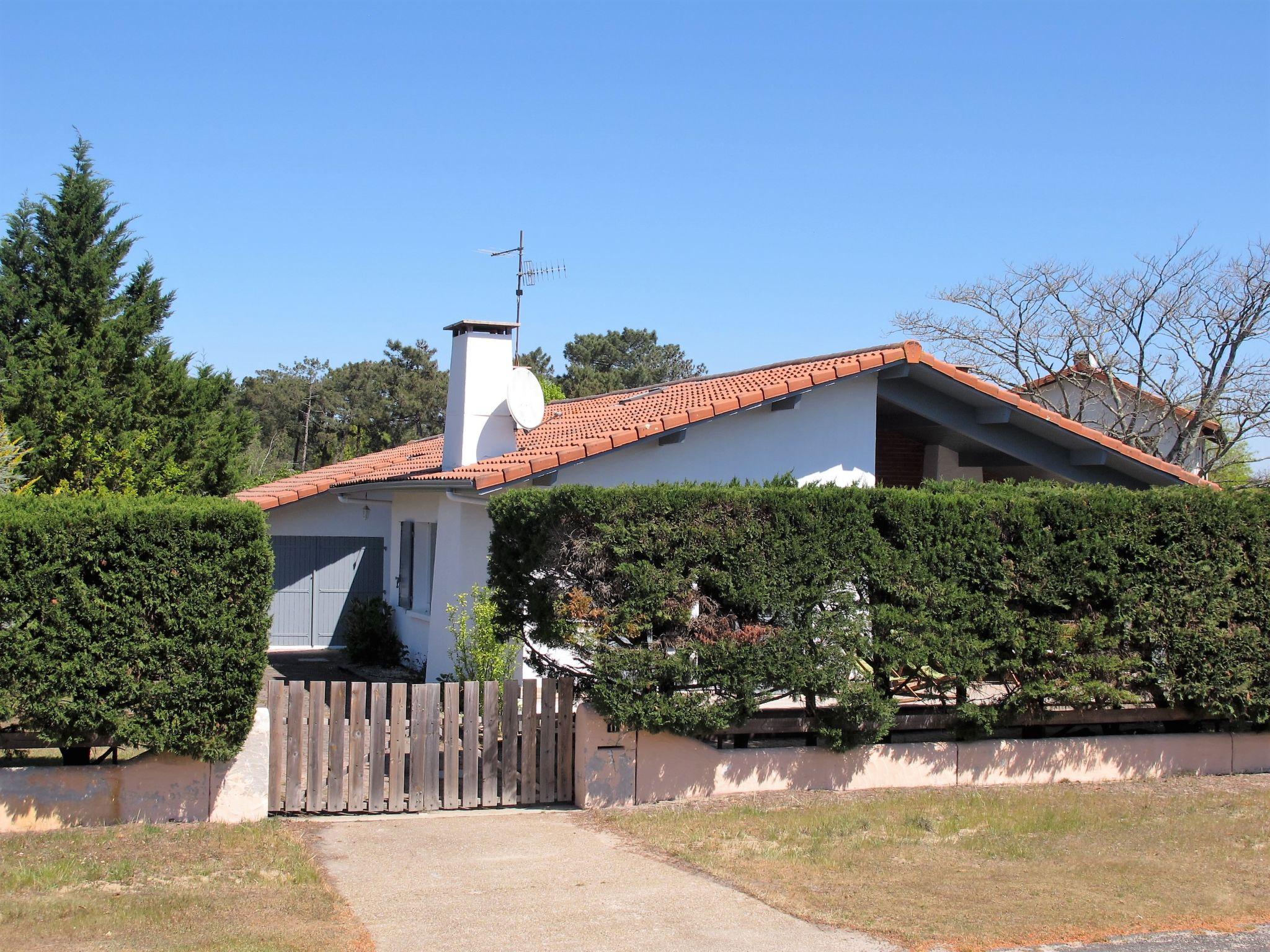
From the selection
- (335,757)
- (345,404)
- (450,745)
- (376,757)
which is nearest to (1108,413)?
(450,745)

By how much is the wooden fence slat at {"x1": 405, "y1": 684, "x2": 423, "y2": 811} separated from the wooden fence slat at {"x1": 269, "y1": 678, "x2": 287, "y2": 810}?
945mm

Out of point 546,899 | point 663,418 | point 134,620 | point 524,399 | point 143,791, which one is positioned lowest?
point 546,899

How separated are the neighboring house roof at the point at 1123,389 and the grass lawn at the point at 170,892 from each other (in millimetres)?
27175

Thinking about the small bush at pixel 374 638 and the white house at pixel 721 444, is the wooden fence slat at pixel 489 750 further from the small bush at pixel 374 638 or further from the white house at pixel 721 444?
the small bush at pixel 374 638

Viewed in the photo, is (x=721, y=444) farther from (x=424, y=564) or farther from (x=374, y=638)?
(x=374, y=638)

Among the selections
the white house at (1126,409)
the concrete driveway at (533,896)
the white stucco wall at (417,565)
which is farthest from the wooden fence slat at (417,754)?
the white house at (1126,409)

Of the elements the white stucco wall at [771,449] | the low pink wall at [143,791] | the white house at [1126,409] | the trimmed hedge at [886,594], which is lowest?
the low pink wall at [143,791]

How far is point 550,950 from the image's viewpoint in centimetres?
584

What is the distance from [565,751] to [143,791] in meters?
3.18

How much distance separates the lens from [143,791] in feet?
26.6

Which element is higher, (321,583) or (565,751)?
(321,583)

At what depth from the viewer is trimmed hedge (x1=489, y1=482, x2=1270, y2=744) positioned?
8.96m

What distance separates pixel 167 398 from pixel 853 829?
22300 millimetres

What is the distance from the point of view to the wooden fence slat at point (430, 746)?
884cm
